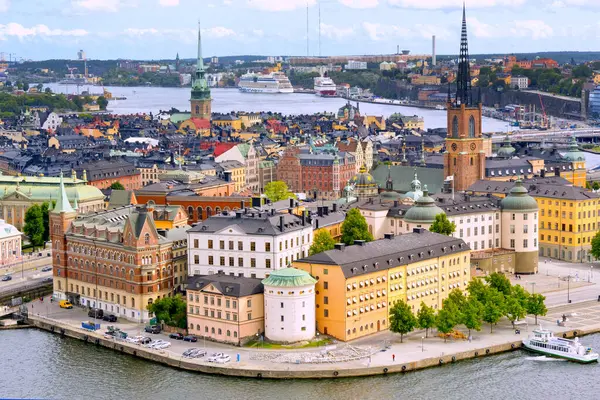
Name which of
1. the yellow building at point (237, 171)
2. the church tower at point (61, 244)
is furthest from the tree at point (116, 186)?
the church tower at point (61, 244)

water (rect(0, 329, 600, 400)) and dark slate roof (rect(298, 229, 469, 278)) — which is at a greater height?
dark slate roof (rect(298, 229, 469, 278))

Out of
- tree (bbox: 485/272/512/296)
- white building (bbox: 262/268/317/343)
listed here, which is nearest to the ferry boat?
tree (bbox: 485/272/512/296)

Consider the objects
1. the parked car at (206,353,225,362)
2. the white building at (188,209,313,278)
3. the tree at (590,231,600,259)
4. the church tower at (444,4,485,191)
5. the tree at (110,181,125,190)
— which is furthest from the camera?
the tree at (110,181,125,190)

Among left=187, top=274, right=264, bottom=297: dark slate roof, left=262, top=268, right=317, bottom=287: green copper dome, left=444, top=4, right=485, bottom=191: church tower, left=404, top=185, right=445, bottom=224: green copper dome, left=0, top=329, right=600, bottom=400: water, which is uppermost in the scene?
left=444, top=4, right=485, bottom=191: church tower

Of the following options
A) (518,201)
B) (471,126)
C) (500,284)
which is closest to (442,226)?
(518,201)

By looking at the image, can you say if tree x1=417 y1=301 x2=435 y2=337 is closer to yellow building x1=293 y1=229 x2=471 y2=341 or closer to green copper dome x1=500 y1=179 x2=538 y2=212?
yellow building x1=293 y1=229 x2=471 y2=341

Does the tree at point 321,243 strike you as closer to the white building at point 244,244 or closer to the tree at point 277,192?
the white building at point 244,244
